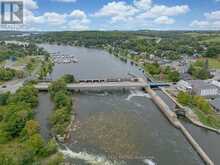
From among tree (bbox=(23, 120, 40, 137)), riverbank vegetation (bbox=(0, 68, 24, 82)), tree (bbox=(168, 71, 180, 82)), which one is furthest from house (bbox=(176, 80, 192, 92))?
riverbank vegetation (bbox=(0, 68, 24, 82))

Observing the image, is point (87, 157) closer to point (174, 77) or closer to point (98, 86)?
point (98, 86)

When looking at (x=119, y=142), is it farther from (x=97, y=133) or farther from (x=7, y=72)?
(x=7, y=72)

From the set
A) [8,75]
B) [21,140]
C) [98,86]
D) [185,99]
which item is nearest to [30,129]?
[21,140]

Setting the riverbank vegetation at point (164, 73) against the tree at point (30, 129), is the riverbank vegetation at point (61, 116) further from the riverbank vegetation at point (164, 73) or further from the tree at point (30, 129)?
the riverbank vegetation at point (164, 73)

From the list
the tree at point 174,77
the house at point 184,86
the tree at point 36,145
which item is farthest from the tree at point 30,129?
the tree at point 174,77

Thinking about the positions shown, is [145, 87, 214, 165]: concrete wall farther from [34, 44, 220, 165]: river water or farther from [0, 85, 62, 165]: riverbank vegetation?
[0, 85, 62, 165]: riverbank vegetation

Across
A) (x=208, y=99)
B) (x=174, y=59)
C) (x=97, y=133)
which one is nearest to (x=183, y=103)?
(x=208, y=99)
